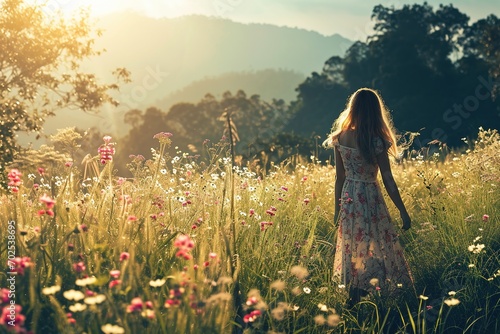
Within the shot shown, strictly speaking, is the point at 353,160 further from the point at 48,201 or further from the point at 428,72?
the point at 428,72

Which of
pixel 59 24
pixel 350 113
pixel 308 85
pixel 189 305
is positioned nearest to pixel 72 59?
pixel 59 24

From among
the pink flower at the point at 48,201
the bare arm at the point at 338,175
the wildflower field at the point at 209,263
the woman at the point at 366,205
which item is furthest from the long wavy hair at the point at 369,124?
the pink flower at the point at 48,201

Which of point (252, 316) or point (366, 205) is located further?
point (366, 205)

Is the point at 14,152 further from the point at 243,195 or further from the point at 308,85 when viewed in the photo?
the point at 308,85

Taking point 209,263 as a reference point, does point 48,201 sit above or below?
above

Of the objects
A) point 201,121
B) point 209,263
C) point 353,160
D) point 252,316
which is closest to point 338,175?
point 353,160

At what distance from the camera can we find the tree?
16875 mm

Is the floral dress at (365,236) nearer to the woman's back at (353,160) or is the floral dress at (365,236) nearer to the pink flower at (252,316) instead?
the woman's back at (353,160)

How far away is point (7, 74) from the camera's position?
59.3 ft

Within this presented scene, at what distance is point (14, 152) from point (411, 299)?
174 inches

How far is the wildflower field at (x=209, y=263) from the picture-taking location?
3.15m

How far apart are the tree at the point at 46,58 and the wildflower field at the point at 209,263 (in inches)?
434

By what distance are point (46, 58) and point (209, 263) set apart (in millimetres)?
16022

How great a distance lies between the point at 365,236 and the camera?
5785 millimetres
